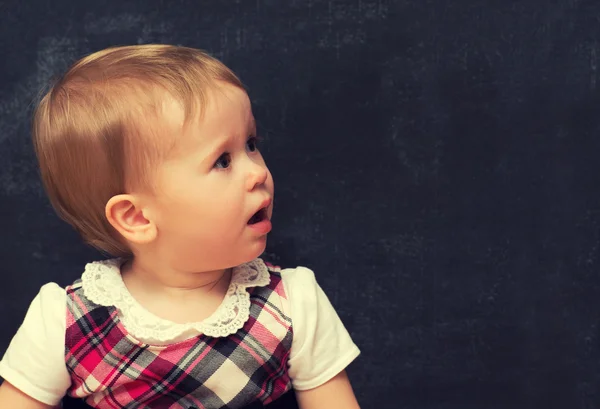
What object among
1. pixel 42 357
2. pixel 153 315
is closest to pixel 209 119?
pixel 153 315

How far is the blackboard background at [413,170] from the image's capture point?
1387 millimetres

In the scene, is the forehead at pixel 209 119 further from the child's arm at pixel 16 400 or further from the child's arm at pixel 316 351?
the child's arm at pixel 16 400

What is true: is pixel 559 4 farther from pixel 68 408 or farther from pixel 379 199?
pixel 68 408

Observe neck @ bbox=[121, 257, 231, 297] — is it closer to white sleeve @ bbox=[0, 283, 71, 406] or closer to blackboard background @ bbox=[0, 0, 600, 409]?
white sleeve @ bbox=[0, 283, 71, 406]

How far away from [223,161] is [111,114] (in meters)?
0.15

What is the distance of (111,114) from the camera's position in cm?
106

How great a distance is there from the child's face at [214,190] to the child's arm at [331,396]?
0.23 meters

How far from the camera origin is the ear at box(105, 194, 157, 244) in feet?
3.61

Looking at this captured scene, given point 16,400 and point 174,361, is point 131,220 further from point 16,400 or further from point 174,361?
point 16,400

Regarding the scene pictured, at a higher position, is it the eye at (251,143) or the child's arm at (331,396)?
the eye at (251,143)

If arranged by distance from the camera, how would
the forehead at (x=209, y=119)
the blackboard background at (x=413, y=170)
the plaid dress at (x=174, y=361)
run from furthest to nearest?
the blackboard background at (x=413, y=170), the plaid dress at (x=174, y=361), the forehead at (x=209, y=119)

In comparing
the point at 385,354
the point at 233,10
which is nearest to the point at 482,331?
the point at 385,354

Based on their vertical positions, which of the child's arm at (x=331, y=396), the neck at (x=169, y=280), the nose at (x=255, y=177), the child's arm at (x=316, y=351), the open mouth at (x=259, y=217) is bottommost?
the child's arm at (x=331, y=396)

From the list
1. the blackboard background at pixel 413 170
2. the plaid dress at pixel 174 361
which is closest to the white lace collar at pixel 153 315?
the plaid dress at pixel 174 361
